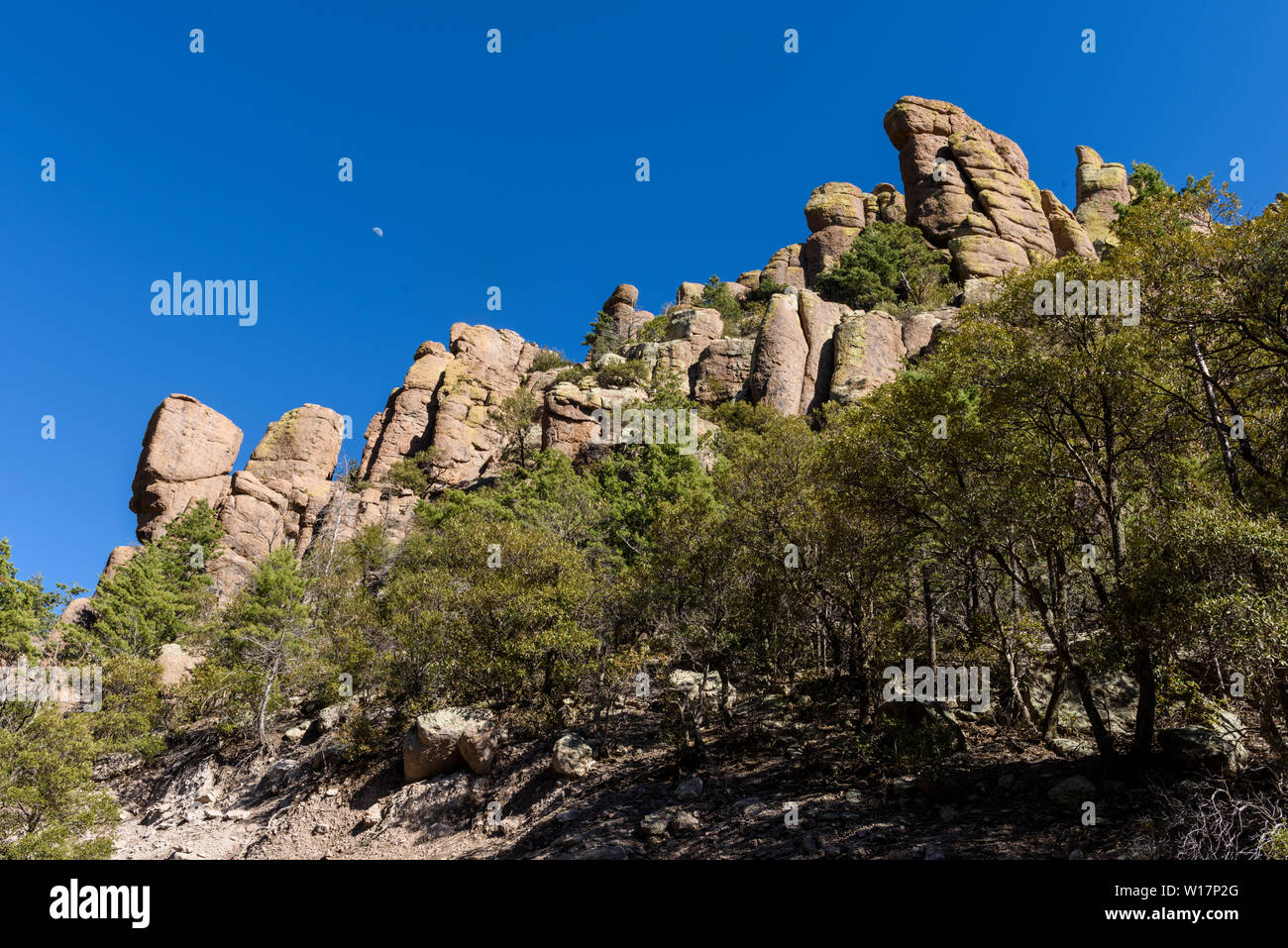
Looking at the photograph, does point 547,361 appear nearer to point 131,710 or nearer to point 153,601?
point 153,601

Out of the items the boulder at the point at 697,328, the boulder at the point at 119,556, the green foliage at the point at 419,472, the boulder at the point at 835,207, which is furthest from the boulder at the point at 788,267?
the boulder at the point at 119,556

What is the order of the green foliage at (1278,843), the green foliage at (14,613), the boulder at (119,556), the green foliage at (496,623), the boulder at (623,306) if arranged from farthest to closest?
1. the boulder at (623,306)
2. the boulder at (119,556)
3. the green foliage at (14,613)
4. the green foliage at (496,623)
5. the green foliage at (1278,843)

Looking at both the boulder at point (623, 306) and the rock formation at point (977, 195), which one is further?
the boulder at point (623, 306)

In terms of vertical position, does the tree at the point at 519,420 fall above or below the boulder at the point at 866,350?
below

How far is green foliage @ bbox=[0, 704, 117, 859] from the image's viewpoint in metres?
16.9

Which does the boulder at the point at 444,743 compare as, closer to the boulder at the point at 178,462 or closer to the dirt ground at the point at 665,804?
the dirt ground at the point at 665,804

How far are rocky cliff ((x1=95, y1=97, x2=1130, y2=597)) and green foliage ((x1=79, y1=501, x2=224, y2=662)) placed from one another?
3.48 meters

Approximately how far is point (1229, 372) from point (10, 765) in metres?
29.4

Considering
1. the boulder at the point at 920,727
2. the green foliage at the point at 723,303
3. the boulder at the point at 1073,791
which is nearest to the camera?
the boulder at the point at 1073,791

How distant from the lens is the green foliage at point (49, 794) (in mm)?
16922

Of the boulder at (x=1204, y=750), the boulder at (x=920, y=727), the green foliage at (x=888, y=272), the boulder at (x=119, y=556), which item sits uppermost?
the green foliage at (x=888, y=272)

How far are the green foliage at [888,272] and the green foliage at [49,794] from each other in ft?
183
